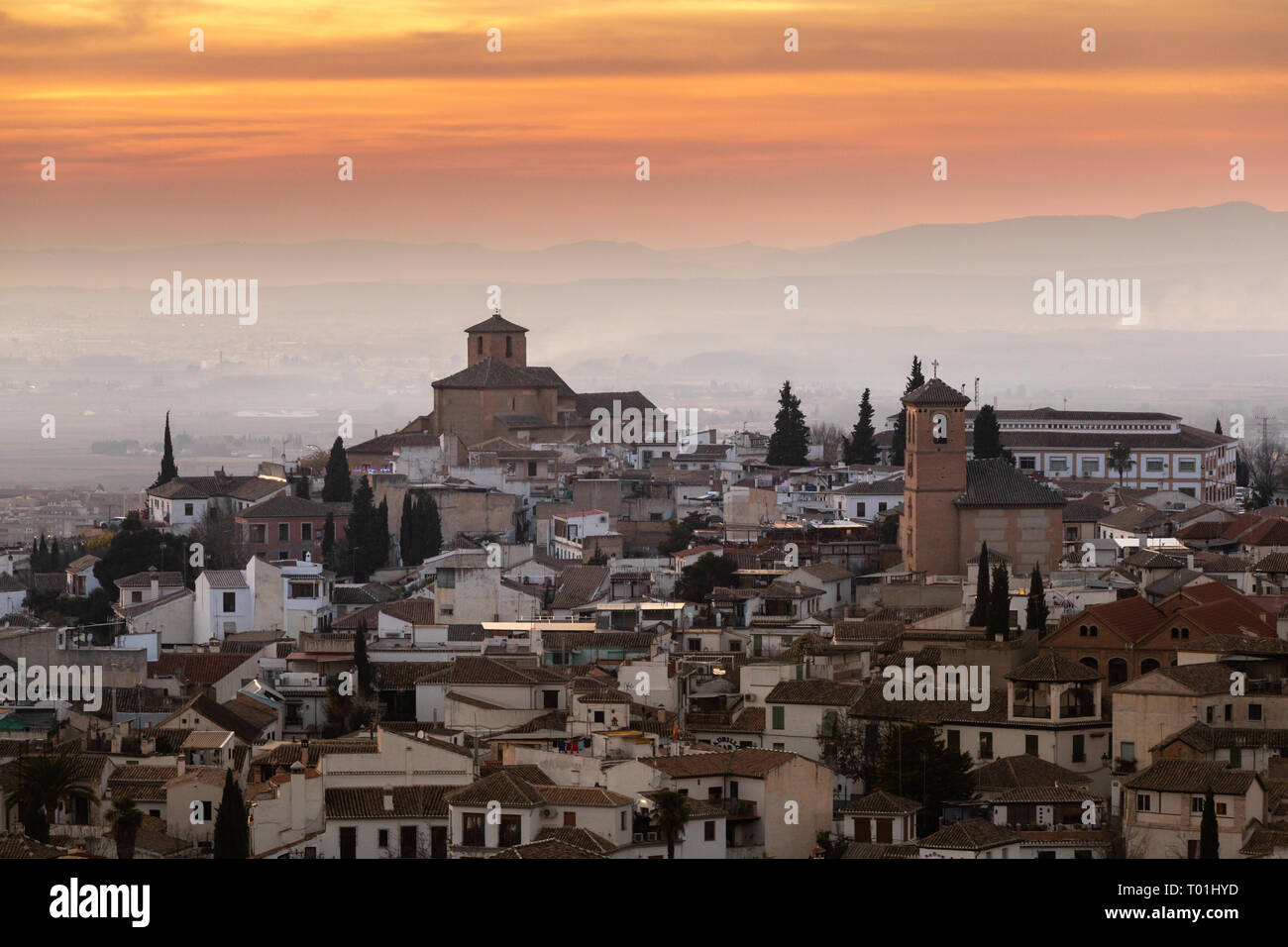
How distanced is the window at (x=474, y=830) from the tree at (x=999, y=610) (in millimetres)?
8251

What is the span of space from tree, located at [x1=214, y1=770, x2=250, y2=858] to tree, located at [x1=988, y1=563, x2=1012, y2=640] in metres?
10.0

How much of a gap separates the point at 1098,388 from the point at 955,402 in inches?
4113

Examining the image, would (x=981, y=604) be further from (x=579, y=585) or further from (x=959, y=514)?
(x=959, y=514)

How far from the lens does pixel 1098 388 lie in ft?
449

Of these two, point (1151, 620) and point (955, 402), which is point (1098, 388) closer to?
point (955, 402)

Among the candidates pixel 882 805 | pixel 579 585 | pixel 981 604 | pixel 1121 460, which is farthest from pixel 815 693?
pixel 1121 460

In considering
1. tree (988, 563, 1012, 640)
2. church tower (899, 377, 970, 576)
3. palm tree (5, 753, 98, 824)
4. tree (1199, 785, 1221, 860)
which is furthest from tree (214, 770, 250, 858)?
church tower (899, 377, 970, 576)

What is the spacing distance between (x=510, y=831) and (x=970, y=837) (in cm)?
317

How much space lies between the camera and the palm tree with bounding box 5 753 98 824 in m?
17.0

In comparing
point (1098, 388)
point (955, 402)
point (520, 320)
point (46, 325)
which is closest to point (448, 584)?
point (955, 402)

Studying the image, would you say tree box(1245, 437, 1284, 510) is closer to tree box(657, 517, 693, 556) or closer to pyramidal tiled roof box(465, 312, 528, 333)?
tree box(657, 517, 693, 556)

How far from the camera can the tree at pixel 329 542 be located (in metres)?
35.9

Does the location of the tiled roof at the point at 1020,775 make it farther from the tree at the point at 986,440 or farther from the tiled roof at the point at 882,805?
the tree at the point at 986,440

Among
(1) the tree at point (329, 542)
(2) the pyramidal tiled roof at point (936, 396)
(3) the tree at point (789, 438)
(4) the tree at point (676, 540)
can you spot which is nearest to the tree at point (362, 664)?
(4) the tree at point (676, 540)
